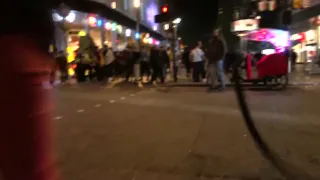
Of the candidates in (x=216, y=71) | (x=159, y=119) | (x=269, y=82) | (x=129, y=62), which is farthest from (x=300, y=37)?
(x=159, y=119)

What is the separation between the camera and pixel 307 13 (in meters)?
43.2

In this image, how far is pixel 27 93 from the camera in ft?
4.85

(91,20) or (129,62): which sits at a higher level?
(91,20)

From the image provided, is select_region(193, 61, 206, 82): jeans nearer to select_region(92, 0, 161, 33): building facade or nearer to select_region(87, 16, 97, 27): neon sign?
select_region(87, 16, 97, 27): neon sign

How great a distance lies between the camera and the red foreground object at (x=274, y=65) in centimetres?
1491

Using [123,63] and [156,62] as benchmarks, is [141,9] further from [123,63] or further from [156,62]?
[156,62]

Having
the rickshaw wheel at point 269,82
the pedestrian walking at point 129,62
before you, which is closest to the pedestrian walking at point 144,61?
the pedestrian walking at point 129,62

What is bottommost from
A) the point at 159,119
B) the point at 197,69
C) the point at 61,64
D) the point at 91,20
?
the point at 159,119

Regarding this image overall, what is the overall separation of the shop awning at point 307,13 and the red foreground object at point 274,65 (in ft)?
83.9

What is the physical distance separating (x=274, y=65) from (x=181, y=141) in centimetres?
983

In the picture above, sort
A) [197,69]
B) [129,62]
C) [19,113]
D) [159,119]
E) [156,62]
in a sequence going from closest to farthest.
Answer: [19,113] < [159,119] < [156,62] < [197,69] < [129,62]

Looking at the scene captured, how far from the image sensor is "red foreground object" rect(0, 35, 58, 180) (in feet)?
4.77

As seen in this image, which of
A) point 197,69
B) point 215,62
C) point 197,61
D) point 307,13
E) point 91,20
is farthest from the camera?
point 307,13

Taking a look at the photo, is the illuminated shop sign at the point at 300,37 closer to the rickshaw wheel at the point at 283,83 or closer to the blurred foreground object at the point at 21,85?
the rickshaw wheel at the point at 283,83
